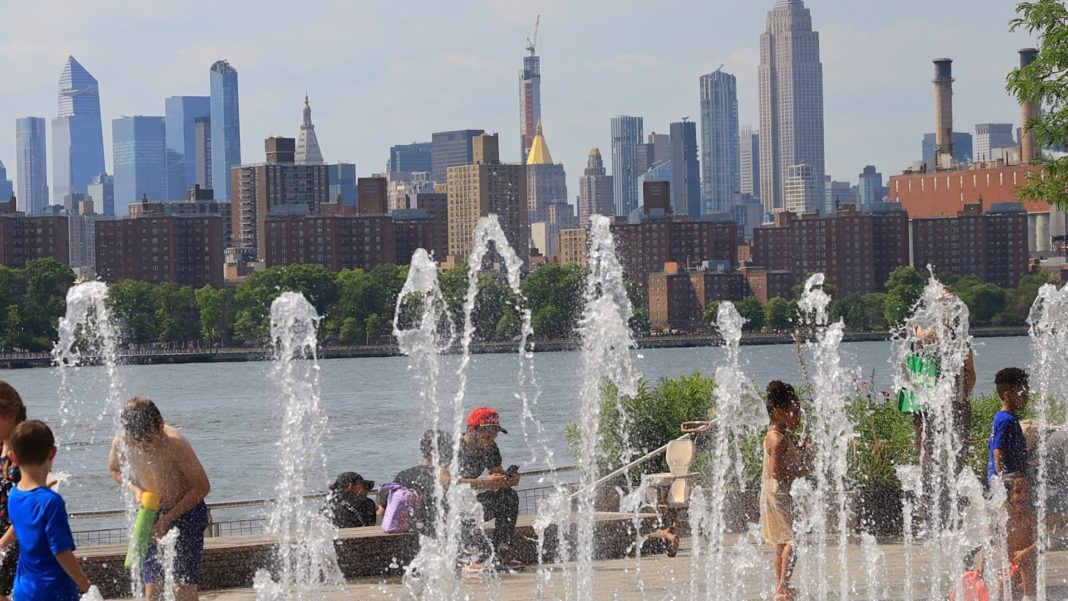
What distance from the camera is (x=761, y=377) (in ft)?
246

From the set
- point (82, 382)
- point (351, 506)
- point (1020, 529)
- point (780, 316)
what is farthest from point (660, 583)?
point (780, 316)

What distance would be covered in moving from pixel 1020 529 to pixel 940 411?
0.96 metres

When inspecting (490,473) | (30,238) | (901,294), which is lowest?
(490,473)

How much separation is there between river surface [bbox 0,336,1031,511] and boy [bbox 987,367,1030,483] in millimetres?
6317

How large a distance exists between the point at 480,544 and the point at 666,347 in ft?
434

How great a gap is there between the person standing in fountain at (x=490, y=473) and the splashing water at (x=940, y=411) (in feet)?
7.57

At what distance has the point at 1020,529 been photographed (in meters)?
9.40

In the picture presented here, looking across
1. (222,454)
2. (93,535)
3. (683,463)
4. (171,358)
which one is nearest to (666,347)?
(171,358)

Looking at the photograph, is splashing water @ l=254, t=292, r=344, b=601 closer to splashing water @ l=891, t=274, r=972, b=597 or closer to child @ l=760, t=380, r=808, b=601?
child @ l=760, t=380, r=808, b=601

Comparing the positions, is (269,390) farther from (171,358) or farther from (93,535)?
(93,535)

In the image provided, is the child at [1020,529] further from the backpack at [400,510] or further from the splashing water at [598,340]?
the backpack at [400,510]

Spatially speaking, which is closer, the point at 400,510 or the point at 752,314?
the point at 400,510

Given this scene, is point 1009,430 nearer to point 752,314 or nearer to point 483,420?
point 483,420

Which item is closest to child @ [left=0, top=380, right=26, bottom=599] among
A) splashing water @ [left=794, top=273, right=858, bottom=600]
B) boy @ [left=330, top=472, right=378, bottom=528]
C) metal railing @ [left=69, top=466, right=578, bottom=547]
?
splashing water @ [left=794, top=273, right=858, bottom=600]
